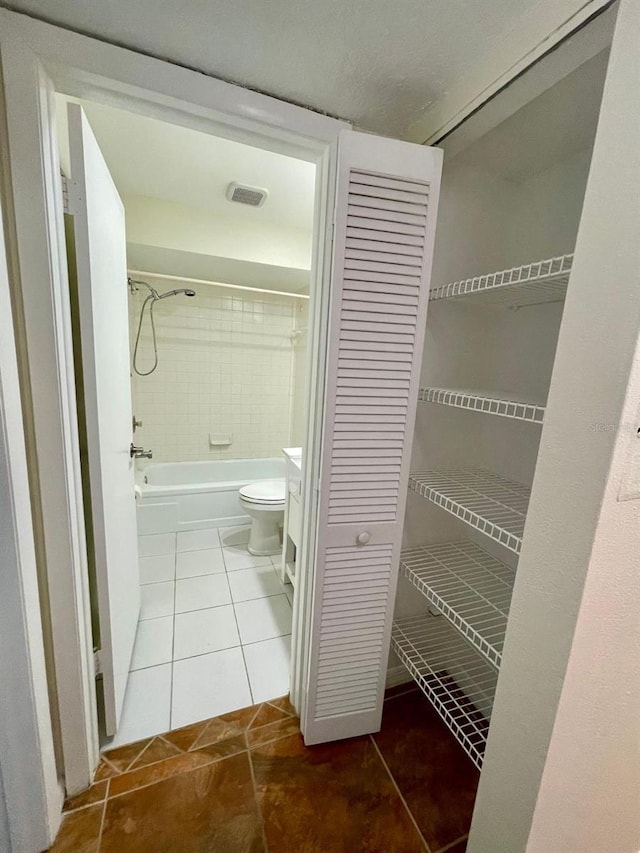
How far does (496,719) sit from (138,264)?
3184 mm

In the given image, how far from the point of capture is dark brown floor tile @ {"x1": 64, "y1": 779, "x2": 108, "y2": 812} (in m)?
1.06

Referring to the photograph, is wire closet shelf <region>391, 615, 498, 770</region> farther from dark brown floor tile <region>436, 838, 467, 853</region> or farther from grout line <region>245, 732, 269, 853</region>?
grout line <region>245, 732, 269, 853</region>

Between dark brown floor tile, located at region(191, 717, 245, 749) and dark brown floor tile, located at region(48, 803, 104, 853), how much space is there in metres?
0.30

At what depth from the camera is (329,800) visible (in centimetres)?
109

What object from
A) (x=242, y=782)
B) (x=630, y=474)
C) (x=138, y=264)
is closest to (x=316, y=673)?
(x=242, y=782)

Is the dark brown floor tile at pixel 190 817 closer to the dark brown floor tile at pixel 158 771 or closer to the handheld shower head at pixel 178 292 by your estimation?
the dark brown floor tile at pixel 158 771

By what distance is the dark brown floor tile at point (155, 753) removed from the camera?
1180 millimetres

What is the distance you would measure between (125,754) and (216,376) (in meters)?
2.62

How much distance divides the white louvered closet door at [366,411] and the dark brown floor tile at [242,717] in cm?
26

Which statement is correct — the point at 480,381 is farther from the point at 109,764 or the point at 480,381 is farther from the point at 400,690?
the point at 109,764

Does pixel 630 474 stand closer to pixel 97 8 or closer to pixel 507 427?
pixel 507 427

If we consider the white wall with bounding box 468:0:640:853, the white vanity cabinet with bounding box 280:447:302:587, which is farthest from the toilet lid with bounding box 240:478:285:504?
the white wall with bounding box 468:0:640:853

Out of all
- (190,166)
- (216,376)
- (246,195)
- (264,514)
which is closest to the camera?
(190,166)

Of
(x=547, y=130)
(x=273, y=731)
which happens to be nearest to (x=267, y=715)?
(x=273, y=731)
